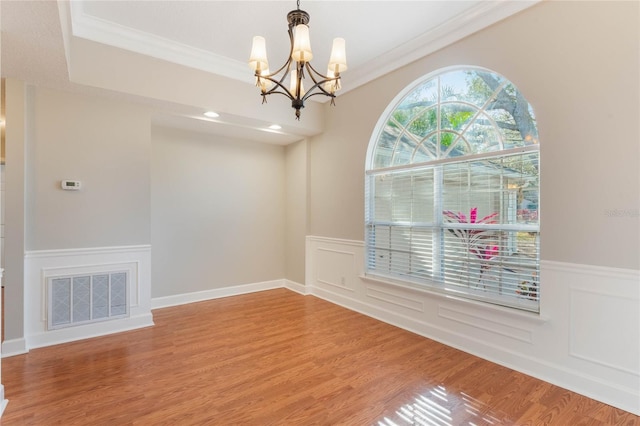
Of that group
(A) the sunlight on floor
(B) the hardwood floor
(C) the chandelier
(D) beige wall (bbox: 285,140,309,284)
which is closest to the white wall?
(B) the hardwood floor

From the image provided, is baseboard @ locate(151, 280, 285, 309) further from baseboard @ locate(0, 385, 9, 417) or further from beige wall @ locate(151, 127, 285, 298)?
baseboard @ locate(0, 385, 9, 417)

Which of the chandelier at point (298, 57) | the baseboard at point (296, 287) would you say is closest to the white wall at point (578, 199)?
the chandelier at point (298, 57)

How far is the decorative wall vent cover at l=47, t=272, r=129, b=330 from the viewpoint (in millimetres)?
3066

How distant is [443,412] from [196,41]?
4008mm

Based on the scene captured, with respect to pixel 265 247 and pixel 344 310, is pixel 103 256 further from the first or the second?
pixel 344 310

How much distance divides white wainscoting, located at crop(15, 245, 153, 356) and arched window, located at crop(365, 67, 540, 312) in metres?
2.76

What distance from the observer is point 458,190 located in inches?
120

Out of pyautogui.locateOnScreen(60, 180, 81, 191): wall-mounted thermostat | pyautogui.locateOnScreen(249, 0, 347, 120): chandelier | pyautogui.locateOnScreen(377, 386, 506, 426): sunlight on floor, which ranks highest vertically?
pyautogui.locateOnScreen(249, 0, 347, 120): chandelier

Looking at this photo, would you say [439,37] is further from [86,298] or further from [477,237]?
[86,298]

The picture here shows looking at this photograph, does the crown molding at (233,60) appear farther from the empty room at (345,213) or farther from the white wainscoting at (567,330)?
the white wainscoting at (567,330)

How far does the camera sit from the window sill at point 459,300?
8.02 feet

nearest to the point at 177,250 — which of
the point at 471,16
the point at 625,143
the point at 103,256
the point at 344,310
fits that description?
the point at 103,256

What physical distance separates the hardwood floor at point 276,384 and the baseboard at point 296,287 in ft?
4.83

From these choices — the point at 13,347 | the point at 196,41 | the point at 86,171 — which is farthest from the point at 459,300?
the point at 13,347
